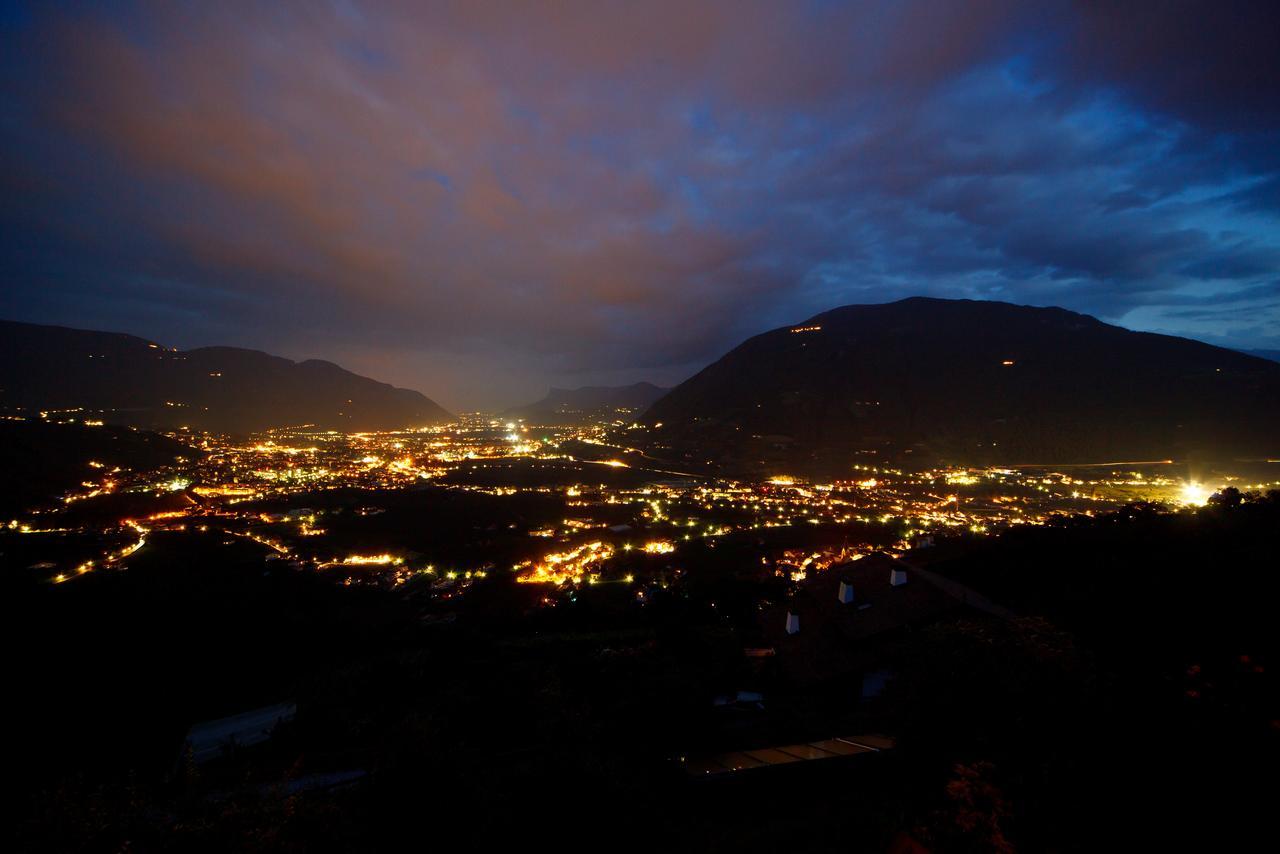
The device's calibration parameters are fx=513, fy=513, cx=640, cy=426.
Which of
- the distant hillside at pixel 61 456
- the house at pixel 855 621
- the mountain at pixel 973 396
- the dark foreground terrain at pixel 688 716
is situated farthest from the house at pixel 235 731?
the mountain at pixel 973 396

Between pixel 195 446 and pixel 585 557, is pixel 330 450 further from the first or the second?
pixel 585 557

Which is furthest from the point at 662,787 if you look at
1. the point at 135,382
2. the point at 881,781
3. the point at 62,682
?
the point at 135,382

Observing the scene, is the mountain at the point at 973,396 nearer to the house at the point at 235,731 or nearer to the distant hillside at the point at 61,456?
the house at the point at 235,731

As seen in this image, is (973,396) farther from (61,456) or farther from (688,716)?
(61,456)

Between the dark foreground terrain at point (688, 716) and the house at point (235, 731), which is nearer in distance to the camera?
the dark foreground terrain at point (688, 716)

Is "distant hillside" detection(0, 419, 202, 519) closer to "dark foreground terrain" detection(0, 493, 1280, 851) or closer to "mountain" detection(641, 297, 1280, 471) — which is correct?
"dark foreground terrain" detection(0, 493, 1280, 851)

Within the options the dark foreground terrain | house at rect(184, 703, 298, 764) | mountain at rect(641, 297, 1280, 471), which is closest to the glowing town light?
mountain at rect(641, 297, 1280, 471)

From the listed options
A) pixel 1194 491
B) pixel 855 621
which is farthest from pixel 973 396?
pixel 855 621
